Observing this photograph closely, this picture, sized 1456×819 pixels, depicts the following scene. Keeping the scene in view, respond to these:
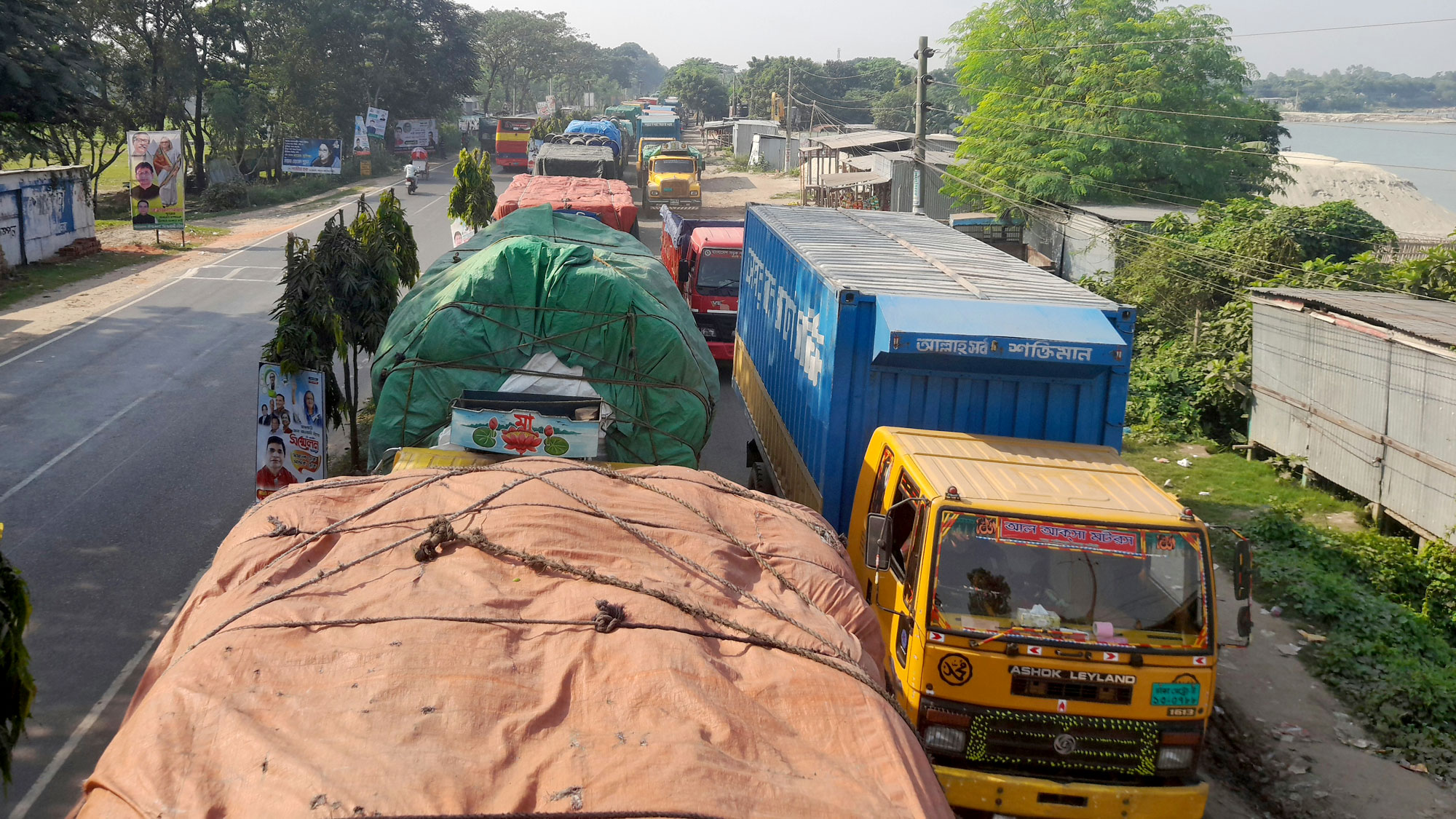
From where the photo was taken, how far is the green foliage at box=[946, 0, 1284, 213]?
26.8 m

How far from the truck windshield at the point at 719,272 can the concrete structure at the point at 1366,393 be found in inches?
321

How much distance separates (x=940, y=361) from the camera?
7898 millimetres

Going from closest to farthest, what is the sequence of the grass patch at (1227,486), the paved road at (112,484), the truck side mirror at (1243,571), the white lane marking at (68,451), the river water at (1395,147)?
1. the truck side mirror at (1243,571)
2. the paved road at (112,484)
3. the white lane marking at (68,451)
4. the grass patch at (1227,486)
5. the river water at (1395,147)

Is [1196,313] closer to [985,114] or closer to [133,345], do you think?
[985,114]

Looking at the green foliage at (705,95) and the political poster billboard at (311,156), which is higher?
the green foliage at (705,95)

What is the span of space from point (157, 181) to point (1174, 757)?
31318 mm

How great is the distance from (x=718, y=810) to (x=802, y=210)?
11651 millimetres

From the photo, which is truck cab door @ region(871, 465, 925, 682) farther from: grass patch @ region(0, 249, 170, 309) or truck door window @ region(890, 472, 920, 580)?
grass patch @ region(0, 249, 170, 309)

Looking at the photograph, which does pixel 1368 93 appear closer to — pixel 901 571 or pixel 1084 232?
pixel 1084 232

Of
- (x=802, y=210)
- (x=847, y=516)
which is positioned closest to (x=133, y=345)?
(x=802, y=210)

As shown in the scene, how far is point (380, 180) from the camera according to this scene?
→ 5456 cm

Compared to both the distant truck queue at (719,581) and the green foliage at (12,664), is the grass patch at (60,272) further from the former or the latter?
the green foliage at (12,664)

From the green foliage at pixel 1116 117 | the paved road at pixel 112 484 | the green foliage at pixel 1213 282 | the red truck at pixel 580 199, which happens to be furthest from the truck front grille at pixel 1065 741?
the green foliage at pixel 1116 117

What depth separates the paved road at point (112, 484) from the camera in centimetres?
824
